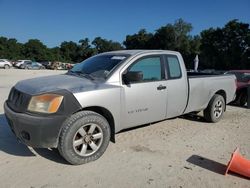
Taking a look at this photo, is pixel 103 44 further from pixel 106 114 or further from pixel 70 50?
pixel 106 114

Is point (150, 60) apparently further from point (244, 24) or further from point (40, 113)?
point (244, 24)

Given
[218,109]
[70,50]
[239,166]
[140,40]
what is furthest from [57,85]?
[70,50]

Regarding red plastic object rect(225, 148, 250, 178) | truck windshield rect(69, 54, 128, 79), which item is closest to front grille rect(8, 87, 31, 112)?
truck windshield rect(69, 54, 128, 79)

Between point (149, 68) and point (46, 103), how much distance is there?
219cm

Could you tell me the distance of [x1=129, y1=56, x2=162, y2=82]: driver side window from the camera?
552cm

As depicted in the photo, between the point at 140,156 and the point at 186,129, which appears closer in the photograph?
the point at 140,156

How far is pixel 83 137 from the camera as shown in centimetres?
462

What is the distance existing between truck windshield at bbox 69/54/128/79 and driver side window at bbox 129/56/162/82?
0.28 meters

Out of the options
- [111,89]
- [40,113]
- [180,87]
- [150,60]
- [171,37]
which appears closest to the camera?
[40,113]

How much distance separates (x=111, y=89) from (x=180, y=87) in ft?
6.07

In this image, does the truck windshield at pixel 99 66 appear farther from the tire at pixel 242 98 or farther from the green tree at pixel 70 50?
the green tree at pixel 70 50

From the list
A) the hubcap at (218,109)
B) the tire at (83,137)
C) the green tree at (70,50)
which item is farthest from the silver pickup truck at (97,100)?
the green tree at (70,50)

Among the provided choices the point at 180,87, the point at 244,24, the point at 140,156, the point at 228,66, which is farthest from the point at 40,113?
the point at 244,24

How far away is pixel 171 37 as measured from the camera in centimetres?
7938
